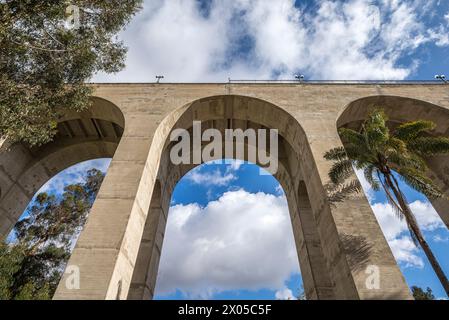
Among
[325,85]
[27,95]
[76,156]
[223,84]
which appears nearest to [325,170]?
[325,85]

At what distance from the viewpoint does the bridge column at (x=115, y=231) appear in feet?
22.7

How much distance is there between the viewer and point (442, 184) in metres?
13.7

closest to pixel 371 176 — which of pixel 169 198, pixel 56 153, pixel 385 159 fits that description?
pixel 385 159

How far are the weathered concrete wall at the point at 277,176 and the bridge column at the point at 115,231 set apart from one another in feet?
0.10

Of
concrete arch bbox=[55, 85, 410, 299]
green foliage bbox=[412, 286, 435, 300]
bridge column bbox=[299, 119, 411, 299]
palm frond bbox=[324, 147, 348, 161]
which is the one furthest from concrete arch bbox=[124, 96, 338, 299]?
green foliage bbox=[412, 286, 435, 300]

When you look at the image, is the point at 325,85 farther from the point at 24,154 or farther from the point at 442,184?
the point at 24,154

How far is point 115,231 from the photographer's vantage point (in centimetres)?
798

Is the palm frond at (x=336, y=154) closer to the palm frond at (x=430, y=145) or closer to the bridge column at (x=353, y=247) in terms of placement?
the bridge column at (x=353, y=247)

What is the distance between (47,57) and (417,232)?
1441 cm

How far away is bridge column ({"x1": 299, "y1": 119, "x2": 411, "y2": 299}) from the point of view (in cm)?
698

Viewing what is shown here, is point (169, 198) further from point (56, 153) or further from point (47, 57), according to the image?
point (47, 57)

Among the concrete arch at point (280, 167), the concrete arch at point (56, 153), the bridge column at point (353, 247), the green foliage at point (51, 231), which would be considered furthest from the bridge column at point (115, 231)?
the green foliage at point (51, 231)

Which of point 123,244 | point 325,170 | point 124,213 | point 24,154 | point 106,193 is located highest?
point 24,154

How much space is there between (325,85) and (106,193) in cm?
1126
